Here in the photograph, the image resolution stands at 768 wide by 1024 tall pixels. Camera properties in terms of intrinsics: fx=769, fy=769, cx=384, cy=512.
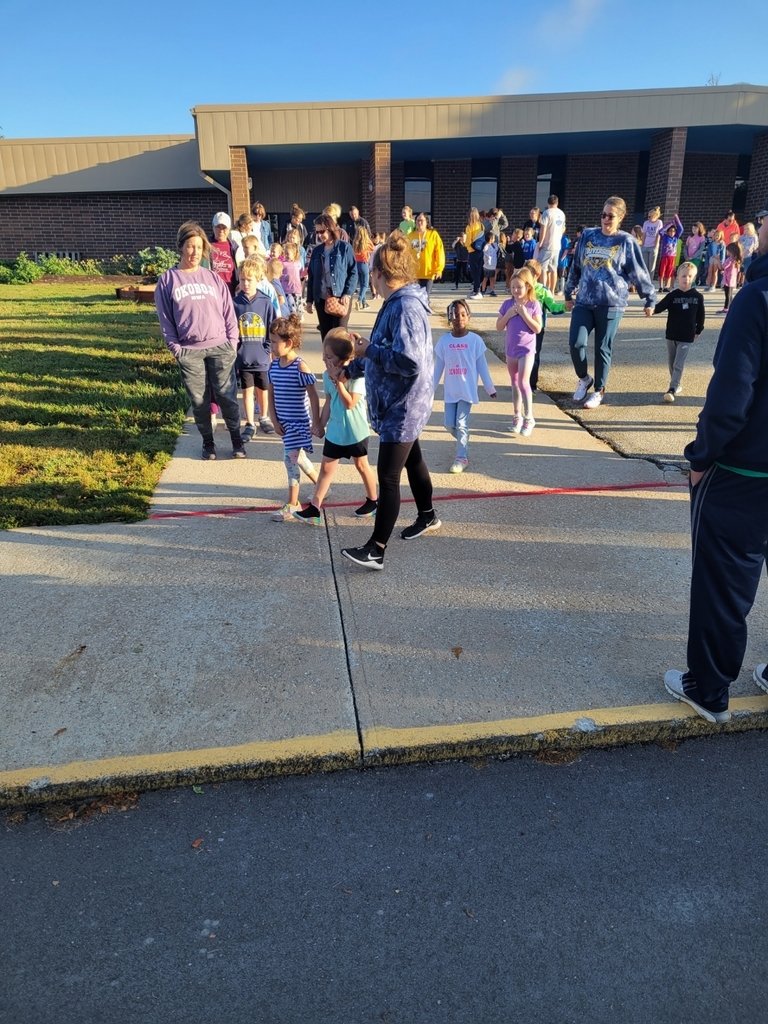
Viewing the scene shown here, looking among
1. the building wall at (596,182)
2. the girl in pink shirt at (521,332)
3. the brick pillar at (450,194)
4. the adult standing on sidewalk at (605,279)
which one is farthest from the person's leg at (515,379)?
the building wall at (596,182)

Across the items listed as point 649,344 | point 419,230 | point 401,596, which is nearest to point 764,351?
point 401,596

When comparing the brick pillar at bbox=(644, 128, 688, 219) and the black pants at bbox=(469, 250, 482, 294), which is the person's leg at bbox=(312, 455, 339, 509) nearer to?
the black pants at bbox=(469, 250, 482, 294)

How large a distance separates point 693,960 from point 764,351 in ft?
6.48

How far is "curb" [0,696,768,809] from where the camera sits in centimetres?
290

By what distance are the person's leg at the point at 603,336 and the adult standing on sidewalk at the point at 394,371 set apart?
4041mm

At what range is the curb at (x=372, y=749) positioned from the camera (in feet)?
9.52

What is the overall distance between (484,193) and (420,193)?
6.62 feet

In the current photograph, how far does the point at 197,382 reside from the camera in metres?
6.22

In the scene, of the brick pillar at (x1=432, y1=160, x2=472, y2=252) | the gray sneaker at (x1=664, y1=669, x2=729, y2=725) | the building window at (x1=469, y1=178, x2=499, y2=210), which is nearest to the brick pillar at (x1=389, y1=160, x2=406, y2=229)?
the brick pillar at (x1=432, y1=160, x2=472, y2=252)

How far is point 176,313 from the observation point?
6.03 m

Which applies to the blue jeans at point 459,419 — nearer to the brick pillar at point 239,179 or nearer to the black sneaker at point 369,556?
the black sneaker at point 369,556

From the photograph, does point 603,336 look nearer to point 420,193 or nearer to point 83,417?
point 83,417

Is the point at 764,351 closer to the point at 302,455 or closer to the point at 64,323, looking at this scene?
the point at 302,455

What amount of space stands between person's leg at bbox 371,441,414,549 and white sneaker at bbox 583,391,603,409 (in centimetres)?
435
